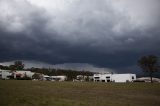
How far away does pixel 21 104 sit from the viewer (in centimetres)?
2555

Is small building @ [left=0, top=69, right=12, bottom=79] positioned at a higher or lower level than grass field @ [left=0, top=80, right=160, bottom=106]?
higher

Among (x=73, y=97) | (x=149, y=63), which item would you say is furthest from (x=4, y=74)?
(x=73, y=97)

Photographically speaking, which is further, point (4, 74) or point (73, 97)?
point (4, 74)

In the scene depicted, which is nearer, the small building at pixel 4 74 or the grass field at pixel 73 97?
the grass field at pixel 73 97

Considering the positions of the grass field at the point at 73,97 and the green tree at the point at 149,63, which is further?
the green tree at the point at 149,63

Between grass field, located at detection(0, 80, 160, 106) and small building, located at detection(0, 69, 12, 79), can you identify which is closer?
grass field, located at detection(0, 80, 160, 106)

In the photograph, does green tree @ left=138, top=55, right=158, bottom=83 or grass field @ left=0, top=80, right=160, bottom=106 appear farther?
green tree @ left=138, top=55, right=158, bottom=83

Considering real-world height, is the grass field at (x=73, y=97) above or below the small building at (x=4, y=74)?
below

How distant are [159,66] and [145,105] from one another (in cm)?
12660

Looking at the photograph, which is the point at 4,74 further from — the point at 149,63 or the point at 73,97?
the point at 73,97

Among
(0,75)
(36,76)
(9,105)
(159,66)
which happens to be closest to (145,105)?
(9,105)

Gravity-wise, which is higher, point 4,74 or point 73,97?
point 4,74

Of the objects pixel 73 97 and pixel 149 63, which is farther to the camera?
pixel 149 63

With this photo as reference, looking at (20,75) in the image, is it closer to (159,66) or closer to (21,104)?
(159,66)
